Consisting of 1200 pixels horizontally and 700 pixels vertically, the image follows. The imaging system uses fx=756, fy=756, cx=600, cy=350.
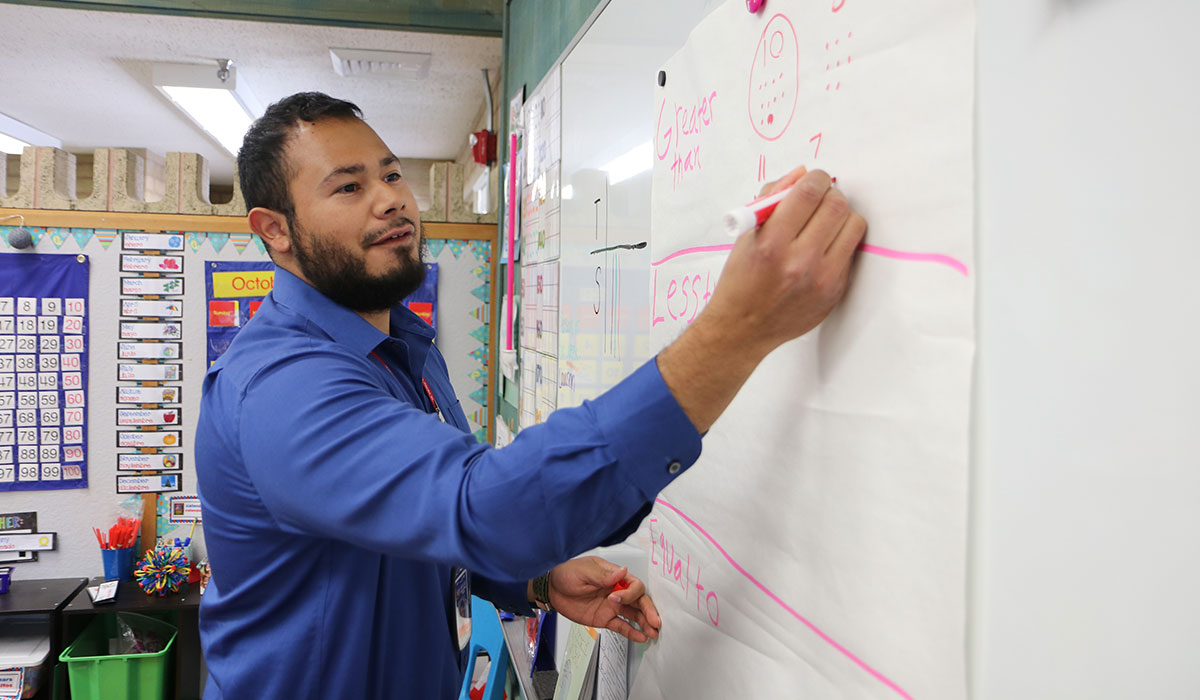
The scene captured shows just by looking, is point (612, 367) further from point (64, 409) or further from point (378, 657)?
point (64, 409)

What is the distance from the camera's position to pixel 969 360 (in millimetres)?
379

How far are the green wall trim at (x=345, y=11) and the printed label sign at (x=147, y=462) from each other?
1.52m

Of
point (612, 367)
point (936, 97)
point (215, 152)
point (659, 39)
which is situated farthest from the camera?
point (215, 152)

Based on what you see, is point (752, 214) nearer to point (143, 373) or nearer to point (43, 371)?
point (143, 373)

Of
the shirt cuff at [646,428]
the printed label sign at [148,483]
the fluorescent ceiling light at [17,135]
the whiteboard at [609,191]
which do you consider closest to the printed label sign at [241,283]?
the printed label sign at [148,483]

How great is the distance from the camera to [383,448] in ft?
1.85

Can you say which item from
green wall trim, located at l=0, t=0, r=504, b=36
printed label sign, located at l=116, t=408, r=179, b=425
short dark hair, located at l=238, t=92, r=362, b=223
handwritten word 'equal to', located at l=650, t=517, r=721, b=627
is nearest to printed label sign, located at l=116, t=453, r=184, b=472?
printed label sign, located at l=116, t=408, r=179, b=425

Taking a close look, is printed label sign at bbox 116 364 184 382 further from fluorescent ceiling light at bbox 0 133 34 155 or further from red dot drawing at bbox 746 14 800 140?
fluorescent ceiling light at bbox 0 133 34 155

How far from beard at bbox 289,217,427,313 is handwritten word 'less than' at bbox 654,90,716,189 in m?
0.37

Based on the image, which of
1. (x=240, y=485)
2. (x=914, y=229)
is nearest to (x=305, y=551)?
(x=240, y=485)

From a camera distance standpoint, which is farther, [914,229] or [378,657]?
[378,657]

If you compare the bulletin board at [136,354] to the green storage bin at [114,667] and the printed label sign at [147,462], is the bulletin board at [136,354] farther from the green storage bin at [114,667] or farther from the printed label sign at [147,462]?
the green storage bin at [114,667]

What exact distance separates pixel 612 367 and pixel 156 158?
627 cm

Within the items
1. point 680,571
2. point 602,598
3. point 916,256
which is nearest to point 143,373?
point 602,598
